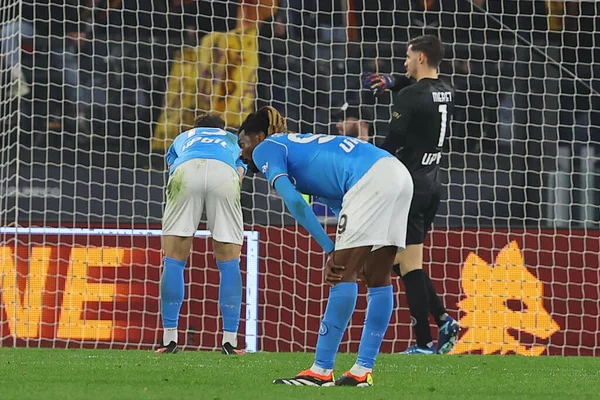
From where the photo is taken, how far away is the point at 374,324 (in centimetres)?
534

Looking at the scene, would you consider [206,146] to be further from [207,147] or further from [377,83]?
[377,83]

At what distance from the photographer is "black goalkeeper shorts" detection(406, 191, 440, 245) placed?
769 centimetres

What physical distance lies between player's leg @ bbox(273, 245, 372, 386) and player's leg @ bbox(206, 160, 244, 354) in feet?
7.64

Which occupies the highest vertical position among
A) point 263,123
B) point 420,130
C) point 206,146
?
point 420,130

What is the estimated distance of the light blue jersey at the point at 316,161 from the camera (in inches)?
205

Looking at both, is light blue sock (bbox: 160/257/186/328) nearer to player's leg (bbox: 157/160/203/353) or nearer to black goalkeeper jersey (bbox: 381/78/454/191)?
player's leg (bbox: 157/160/203/353)

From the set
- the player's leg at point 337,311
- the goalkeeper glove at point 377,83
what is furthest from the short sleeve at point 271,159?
the goalkeeper glove at point 377,83

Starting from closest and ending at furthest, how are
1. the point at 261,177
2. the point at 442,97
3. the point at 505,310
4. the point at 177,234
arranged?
1. the point at 177,234
2. the point at 442,97
3. the point at 505,310
4. the point at 261,177

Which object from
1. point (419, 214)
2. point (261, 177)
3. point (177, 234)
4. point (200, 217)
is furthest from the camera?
point (261, 177)

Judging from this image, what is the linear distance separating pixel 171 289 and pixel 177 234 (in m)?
0.33

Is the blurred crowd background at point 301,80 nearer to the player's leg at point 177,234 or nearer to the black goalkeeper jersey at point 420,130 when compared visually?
the black goalkeeper jersey at point 420,130

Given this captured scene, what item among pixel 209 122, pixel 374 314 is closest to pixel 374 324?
pixel 374 314

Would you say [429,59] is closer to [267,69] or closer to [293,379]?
[267,69]

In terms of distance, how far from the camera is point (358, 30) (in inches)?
398
